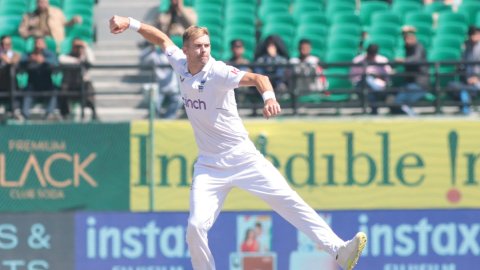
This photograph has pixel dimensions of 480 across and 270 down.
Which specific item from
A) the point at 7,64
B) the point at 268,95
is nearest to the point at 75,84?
the point at 7,64

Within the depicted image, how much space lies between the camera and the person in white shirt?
9.69m

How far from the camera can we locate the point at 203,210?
31.9 feet

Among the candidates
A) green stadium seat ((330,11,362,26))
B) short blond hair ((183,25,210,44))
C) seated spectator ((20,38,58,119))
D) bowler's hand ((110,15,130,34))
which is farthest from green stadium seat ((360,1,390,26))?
short blond hair ((183,25,210,44))

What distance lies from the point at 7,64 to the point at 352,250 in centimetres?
723

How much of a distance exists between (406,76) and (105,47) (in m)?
4.69

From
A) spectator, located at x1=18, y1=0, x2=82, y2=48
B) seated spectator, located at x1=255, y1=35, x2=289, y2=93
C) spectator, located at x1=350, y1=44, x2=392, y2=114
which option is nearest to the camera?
spectator, located at x1=350, y1=44, x2=392, y2=114

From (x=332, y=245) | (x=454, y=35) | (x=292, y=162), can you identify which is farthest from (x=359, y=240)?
→ (x=454, y=35)

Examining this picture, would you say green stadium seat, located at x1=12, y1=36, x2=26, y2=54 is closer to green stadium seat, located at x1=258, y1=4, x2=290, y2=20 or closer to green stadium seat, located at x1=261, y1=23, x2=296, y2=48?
green stadium seat, located at x1=261, y1=23, x2=296, y2=48

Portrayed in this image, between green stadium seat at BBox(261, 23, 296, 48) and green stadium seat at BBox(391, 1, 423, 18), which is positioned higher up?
green stadium seat at BBox(391, 1, 423, 18)

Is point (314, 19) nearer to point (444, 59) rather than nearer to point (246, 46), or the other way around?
point (246, 46)

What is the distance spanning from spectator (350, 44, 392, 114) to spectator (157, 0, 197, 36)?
7.90 ft

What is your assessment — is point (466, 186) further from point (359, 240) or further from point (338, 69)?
point (359, 240)

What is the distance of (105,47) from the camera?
18266 millimetres

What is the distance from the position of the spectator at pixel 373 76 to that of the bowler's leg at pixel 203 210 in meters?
6.05
